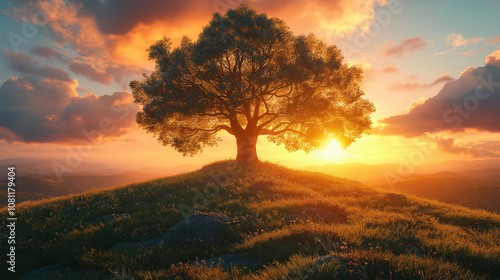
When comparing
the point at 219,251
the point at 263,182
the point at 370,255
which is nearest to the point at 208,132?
the point at 263,182

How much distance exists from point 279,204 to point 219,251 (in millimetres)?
4762

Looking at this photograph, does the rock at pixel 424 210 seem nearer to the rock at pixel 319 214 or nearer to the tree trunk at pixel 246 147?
the rock at pixel 319 214

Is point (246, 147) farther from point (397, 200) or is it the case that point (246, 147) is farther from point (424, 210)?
point (424, 210)

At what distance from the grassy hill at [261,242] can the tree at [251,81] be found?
35.4 ft

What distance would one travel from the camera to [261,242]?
6.43 m

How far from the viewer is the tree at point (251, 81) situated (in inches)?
904

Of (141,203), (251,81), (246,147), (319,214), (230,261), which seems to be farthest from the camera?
(246,147)

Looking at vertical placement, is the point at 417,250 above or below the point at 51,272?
above

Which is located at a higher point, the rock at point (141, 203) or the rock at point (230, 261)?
the rock at point (141, 203)

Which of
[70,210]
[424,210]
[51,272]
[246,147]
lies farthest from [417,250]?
[246,147]

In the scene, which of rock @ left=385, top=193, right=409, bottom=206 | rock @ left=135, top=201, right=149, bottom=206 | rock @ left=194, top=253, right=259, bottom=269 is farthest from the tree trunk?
rock @ left=194, top=253, right=259, bottom=269

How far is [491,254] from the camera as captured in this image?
560 centimetres

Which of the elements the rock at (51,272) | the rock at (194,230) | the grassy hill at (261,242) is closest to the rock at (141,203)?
the grassy hill at (261,242)

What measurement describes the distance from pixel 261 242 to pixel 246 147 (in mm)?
21236
